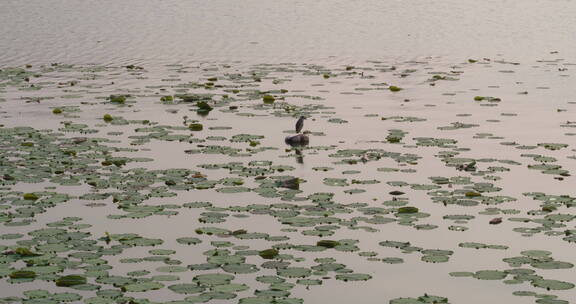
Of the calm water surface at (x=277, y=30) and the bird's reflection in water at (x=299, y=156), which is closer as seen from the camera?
the bird's reflection in water at (x=299, y=156)

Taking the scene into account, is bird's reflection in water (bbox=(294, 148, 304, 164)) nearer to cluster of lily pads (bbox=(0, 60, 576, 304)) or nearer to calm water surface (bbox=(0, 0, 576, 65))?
cluster of lily pads (bbox=(0, 60, 576, 304))

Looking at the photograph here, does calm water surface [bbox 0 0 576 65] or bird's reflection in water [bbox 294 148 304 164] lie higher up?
calm water surface [bbox 0 0 576 65]

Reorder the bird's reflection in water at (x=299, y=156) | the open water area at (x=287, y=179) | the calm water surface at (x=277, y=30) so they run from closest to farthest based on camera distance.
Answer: the open water area at (x=287, y=179)
the bird's reflection in water at (x=299, y=156)
the calm water surface at (x=277, y=30)

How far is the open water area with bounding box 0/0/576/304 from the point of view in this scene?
1081 centimetres

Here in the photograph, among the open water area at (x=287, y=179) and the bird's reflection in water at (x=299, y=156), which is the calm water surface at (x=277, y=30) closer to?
the open water area at (x=287, y=179)

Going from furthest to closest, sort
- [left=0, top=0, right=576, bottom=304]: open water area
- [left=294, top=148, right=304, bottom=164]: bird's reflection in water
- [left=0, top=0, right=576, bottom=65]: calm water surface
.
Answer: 1. [left=0, top=0, right=576, bottom=65]: calm water surface
2. [left=294, top=148, right=304, bottom=164]: bird's reflection in water
3. [left=0, top=0, right=576, bottom=304]: open water area

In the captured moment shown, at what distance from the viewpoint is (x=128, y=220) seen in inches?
520

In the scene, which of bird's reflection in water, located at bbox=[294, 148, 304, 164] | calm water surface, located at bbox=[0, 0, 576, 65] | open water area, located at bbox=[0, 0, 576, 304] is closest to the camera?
open water area, located at bbox=[0, 0, 576, 304]

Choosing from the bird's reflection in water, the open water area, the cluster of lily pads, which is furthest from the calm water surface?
the bird's reflection in water

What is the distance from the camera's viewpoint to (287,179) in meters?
15.3

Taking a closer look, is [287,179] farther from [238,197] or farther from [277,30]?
[277,30]

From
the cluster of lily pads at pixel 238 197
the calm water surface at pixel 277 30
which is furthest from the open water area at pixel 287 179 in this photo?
the calm water surface at pixel 277 30

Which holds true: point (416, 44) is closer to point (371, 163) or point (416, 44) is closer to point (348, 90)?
point (348, 90)

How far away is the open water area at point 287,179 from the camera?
10812 mm
